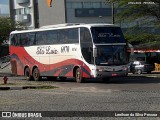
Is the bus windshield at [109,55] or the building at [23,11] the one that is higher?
the building at [23,11]

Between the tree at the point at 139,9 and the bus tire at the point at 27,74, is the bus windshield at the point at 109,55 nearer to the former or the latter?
the bus tire at the point at 27,74

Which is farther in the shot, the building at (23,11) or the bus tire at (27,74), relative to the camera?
the building at (23,11)

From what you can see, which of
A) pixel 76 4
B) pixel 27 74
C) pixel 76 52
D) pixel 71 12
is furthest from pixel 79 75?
pixel 76 4

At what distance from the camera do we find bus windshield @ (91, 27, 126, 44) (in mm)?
27641

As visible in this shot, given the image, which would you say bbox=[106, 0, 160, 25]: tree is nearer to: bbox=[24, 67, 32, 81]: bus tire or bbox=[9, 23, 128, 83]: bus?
bbox=[9, 23, 128, 83]: bus

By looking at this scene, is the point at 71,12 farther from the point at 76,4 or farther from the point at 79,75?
the point at 79,75

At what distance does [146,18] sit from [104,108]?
34006mm

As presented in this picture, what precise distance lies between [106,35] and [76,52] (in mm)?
2420

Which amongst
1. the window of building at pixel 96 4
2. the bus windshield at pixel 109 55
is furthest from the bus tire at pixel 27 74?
the window of building at pixel 96 4

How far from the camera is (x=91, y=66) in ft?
91.4

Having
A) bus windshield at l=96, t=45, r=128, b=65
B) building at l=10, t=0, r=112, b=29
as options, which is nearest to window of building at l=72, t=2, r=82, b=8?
building at l=10, t=0, r=112, b=29

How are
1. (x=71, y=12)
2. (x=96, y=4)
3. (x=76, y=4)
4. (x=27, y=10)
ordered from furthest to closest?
1. (x=27, y=10)
2. (x=96, y=4)
3. (x=76, y=4)
4. (x=71, y=12)

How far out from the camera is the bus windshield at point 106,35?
27.6m

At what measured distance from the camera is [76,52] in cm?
2884
